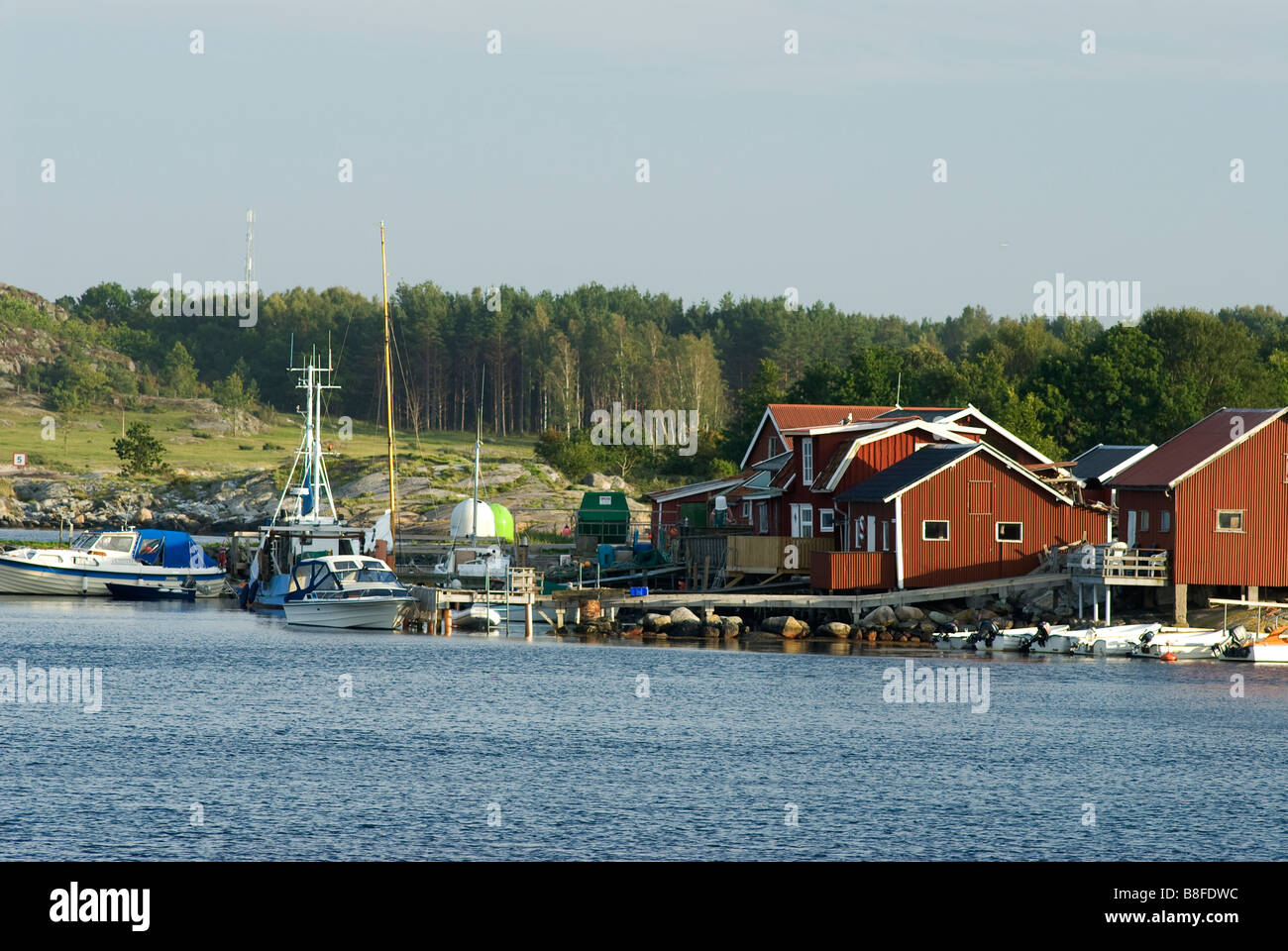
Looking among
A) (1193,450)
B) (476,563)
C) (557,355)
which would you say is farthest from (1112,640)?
(557,355)

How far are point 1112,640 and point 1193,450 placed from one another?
7.35 meters

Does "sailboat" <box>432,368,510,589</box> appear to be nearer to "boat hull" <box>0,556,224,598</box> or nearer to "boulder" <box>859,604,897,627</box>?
"boat hull" <box>0,556,224,598</box>

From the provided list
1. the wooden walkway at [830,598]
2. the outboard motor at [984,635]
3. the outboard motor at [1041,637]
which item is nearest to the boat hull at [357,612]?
the wooden walkway at [830,598]

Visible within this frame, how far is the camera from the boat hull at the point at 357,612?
58.0 m

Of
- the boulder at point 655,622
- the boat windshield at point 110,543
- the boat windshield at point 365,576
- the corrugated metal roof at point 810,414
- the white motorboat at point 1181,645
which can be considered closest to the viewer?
the white motorboat at point 1181,645

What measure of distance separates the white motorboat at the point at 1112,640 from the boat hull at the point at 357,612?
81.0ft

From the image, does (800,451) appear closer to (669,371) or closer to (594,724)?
(594,724)

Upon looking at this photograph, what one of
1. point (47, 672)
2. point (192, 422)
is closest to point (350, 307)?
point (192, 422)

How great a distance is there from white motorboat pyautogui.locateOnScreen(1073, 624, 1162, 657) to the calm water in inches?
65.1

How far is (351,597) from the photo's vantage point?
190 ft

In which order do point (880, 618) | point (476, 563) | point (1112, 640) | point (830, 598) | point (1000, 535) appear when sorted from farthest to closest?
1. point (476, 563)
2. point (1000, 535)
3. point (830, 598)
4. point (880, 618)
5. point (1112, 640)

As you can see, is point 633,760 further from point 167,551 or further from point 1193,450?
point 167,551

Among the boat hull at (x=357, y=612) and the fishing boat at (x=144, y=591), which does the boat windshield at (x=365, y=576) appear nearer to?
the boat hull at (x=357, y=612)

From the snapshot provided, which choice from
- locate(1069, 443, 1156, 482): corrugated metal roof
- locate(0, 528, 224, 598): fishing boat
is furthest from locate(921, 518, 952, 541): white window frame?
locate(0, 528, 224, 598): fishing boat
